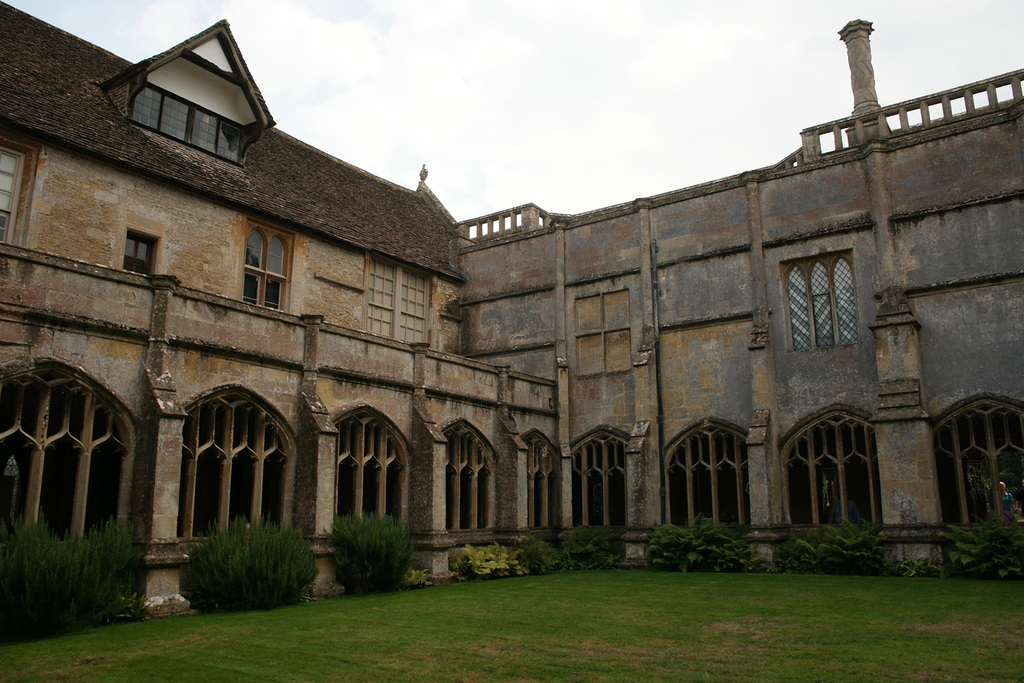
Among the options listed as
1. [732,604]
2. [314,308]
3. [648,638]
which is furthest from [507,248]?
[648,638]

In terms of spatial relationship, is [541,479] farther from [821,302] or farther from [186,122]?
[186,122]

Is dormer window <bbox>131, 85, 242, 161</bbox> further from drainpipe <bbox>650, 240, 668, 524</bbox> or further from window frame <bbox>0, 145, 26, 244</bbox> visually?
drainpipe <bbox>650, 240, 668, 524</bbox>

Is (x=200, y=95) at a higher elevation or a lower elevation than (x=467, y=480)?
higher

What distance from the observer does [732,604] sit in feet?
35.3

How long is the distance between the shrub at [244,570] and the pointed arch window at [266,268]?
652 centimetres

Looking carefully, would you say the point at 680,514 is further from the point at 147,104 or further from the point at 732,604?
the point at 147,104

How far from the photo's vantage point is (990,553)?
43.2 ft

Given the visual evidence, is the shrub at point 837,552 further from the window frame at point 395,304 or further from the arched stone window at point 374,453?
the window frame at point 395,304

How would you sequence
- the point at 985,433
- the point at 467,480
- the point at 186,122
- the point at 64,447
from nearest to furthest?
the point at 64,447
the point at 985,433
the point at 186,122
the point at 467,480

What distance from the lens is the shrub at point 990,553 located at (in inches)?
508

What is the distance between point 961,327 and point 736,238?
509 centimetres

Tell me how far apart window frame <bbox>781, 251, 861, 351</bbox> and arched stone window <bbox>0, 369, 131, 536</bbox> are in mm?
13328

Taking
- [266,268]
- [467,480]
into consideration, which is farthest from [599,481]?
[266,268]

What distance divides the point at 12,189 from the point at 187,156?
3.63m
